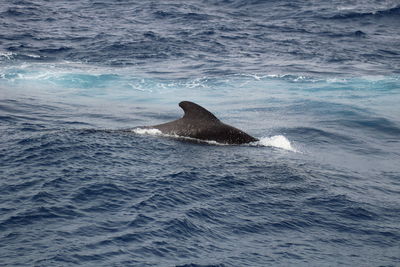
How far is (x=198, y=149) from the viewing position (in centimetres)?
1623

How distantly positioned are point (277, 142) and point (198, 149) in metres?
3.46

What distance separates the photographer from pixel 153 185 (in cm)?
1328

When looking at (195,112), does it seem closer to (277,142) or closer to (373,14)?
(277,142)

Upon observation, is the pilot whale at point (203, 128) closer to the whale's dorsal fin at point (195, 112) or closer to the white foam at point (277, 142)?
the whale's dorsal fin at point (195, 112)

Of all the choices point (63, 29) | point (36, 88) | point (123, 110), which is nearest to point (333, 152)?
point (123, 110)

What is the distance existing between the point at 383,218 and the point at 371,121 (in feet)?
40.1

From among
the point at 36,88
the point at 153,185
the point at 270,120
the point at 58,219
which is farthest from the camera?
the point at 36,88

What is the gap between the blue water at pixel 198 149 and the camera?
1053cm

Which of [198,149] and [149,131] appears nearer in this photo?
[198,149]

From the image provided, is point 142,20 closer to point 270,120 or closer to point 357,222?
point 270,120

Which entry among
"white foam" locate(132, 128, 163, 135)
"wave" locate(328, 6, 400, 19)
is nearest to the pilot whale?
"white foam" locate(132, 128, 163, 135)

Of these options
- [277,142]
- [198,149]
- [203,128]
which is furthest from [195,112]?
[277,142]

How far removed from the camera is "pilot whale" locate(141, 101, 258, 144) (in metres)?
17.2

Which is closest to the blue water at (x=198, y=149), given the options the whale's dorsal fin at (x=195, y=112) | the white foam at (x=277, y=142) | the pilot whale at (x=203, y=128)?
the white foam at (x=277, y=142)
